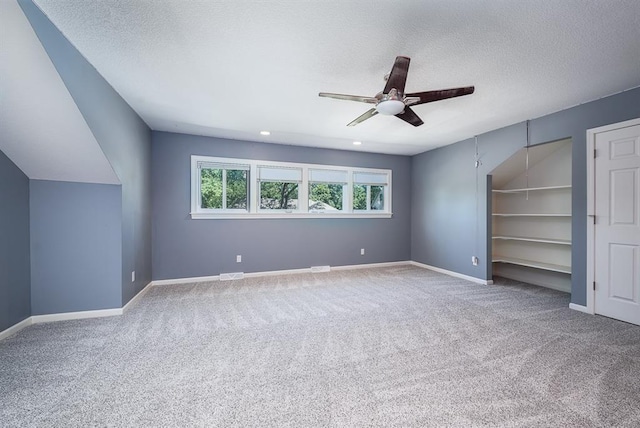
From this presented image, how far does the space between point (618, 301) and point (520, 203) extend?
2.14 m

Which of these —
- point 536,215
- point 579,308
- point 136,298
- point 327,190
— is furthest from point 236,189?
point 579,308

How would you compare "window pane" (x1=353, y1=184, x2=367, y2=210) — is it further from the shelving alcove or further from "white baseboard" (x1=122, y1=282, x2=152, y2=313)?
"white baseboard" (x1=122, y1=282, x2=152, y2=313)

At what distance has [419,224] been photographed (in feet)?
19.4

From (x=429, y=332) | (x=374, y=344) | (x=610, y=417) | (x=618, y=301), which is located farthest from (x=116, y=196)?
(x=618, y=301)

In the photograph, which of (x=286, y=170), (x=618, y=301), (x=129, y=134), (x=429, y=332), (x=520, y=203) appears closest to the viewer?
(x=429, y=332)

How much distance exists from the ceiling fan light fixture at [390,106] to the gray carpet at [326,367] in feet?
6.97

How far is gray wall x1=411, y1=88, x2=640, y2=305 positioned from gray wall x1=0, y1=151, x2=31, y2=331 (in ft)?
19.5

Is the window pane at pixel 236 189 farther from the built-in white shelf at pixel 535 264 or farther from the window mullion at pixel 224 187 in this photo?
the built-in white shelf at pixel 535 264

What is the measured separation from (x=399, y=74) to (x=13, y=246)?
387cm

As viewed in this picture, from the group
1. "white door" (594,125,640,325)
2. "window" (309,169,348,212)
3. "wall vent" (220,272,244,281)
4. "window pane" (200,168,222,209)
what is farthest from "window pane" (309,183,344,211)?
"white door" (594,125,640,325)

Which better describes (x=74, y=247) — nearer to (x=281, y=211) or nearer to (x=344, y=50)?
(x=281, y=211)

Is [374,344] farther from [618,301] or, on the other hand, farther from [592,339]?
[618,301]

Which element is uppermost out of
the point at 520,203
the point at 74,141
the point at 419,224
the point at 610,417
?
the point at 74,141

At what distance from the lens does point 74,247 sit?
293 cm
